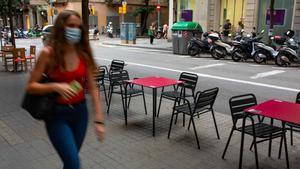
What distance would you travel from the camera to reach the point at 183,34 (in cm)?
1753

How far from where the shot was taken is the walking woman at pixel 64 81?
2621 millimetres

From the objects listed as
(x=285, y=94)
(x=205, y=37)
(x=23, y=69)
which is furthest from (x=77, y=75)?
(x=205, y=37)

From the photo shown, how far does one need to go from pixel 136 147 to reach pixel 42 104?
2.30m

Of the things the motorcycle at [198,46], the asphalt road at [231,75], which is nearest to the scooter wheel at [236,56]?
the asphalt road at [231,75]

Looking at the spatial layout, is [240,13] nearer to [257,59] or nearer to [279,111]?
[257,59]

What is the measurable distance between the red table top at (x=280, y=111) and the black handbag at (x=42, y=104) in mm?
2252

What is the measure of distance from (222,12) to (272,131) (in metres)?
19.3

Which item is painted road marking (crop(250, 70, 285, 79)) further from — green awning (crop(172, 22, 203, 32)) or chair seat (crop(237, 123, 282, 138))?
chair seat (crop(237, 123, 282, 138))

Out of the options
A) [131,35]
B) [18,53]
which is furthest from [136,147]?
[131,35]

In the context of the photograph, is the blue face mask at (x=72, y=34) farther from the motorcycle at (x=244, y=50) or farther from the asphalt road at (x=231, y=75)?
the motorcycle at (x=244, y=50)

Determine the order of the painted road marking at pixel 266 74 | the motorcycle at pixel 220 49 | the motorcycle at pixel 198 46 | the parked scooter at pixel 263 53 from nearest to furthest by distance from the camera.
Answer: the painted road marking at pixel 266 74 → the parked scooter at pixel 263 53 → the motorcycle at pixel 220 49 → the motorcycle at pixel 198 46

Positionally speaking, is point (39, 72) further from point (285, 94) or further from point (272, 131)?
point (285, 94)

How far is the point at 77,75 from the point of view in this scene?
2.74 m

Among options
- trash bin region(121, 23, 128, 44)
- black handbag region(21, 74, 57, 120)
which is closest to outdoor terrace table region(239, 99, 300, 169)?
black handbag region(21, 74, 57, 120)
